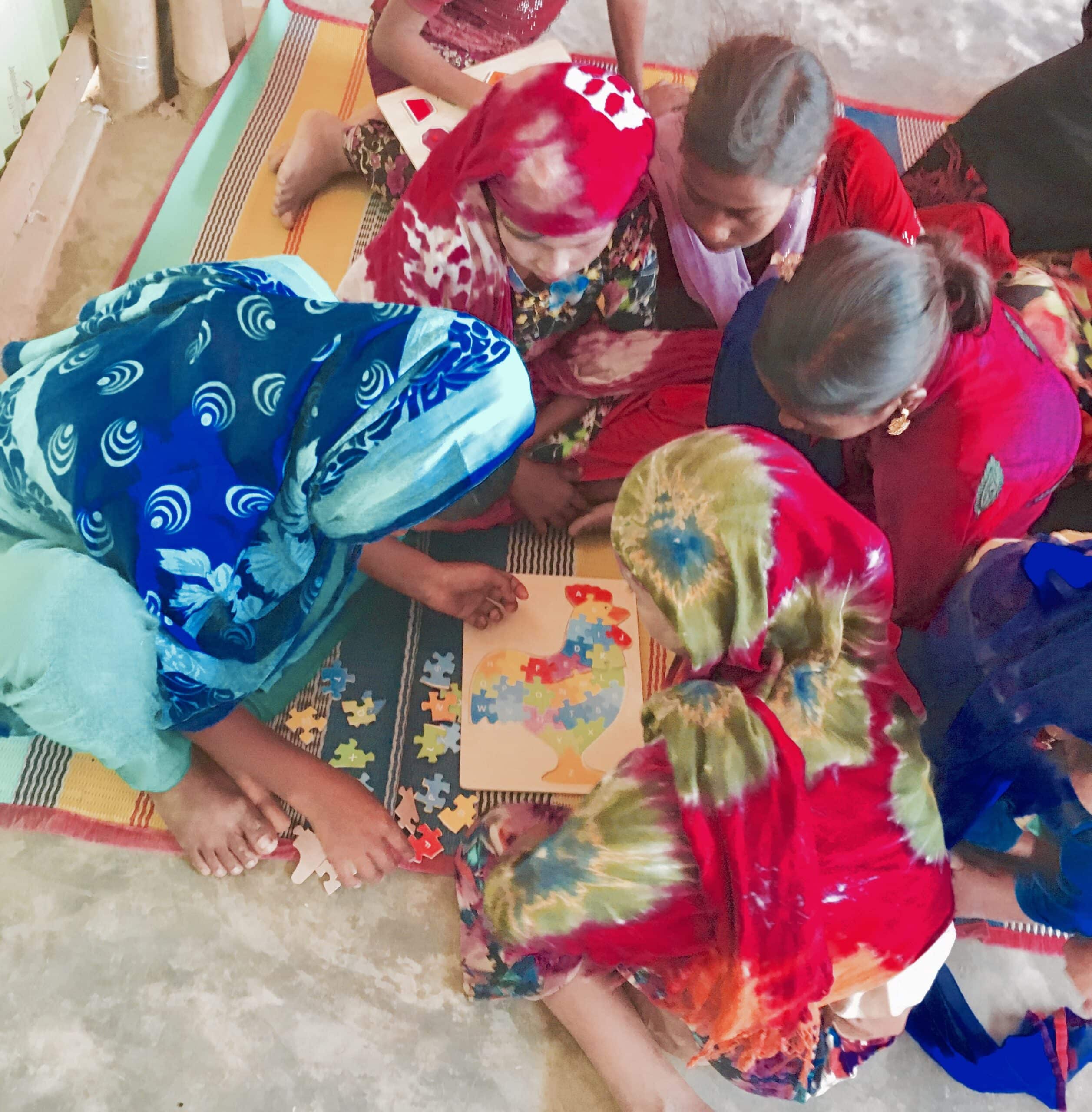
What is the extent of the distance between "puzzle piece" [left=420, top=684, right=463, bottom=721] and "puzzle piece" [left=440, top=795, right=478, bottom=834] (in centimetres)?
11

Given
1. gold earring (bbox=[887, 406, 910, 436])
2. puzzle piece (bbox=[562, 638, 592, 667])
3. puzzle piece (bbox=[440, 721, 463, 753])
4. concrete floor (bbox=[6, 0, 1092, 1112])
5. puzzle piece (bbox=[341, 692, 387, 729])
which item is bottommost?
concrete floor (bbox=[6, 0, 1092, 1112])

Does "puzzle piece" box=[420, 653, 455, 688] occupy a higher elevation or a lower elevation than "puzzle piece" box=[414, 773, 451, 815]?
higher

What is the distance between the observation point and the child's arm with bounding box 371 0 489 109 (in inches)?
62.1

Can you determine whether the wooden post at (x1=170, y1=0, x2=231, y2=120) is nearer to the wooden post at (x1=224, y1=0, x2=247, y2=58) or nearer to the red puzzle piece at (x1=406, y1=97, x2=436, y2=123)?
the wooden post at (x1=224, y1=0, x2=247, y2=58)

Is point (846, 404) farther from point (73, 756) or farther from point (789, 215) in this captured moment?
point (73, 756)

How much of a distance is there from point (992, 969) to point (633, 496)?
2.91ft

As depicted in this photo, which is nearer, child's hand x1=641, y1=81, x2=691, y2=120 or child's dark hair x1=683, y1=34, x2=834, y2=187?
child's dark hair x1=683, y1=34, x2=834, y2=187

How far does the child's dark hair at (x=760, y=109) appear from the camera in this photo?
3.57 feet

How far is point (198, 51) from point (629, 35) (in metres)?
0.87

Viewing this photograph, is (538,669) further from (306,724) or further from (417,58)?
(417,58)

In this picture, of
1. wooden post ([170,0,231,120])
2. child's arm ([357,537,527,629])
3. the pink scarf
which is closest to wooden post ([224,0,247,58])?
wooden post ([170,0,231,120])

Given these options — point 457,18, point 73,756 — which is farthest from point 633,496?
point 457,18

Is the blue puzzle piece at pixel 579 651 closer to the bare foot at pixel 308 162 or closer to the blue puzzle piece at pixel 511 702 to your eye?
the blue puzzle piece at pixel 511 702

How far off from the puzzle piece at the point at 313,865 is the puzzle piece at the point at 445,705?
23 centimetres
